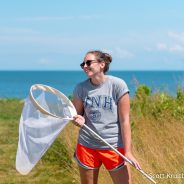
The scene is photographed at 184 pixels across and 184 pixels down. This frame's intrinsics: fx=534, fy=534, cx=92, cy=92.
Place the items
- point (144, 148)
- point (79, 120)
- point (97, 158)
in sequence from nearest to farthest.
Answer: point (79, 120), point (97, 158), point (144, 148)

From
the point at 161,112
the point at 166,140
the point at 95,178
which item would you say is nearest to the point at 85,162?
the point at 95,178

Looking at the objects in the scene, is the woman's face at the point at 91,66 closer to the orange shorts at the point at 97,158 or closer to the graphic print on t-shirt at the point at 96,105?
the graphic print on t-shirt at the point at 96,105

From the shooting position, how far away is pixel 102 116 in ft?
13.6

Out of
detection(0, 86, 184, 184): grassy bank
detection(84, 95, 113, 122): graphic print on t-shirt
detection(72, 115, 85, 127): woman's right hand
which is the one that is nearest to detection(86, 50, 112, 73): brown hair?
detection(84, 95, 113, 122): graphic print on t-shirt

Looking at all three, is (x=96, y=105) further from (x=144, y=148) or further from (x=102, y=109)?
(x=144, y=148)

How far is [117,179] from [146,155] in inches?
91.2

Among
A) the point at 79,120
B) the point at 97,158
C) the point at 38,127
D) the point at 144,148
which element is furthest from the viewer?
the point at 144,148

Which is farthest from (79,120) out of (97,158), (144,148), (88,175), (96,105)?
(144,148)

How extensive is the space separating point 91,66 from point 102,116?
1.30ft

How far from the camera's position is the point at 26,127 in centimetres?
438

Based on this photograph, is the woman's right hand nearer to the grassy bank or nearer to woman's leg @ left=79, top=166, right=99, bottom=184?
woman's leg @ left=79, top=166, right=99, bottom=184

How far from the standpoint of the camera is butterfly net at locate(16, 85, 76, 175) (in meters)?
4.32

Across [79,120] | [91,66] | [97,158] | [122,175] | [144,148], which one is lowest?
[122,175]

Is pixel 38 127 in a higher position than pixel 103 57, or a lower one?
lower
